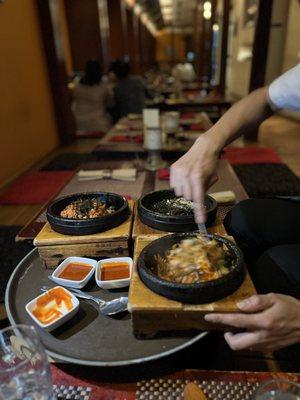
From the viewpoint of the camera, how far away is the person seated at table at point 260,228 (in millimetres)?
929

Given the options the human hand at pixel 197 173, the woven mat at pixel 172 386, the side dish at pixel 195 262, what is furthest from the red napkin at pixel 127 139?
the woven mat at pixel 172 386

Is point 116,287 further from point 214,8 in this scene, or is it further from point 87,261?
point 214,8

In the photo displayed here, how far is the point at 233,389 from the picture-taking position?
3.24 feet

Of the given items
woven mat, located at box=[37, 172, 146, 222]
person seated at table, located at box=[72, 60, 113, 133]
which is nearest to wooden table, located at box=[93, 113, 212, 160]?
woven mat, located at box=[37, 172, 146, 222]

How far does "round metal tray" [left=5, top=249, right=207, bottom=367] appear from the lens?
97 centimetres

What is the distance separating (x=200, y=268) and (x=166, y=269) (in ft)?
0.38

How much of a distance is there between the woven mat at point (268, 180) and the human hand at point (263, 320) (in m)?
2.69

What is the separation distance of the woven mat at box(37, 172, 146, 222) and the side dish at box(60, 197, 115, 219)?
53 centimetres

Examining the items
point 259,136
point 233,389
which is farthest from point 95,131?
point 233,389

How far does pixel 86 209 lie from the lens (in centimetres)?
149

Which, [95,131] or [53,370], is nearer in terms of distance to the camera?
[53,370]

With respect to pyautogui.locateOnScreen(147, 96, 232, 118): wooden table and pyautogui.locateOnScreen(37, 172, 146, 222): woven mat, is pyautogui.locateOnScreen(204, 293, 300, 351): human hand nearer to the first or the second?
pyautogui.locateOnScreen(37, 172, 146, 222): woven mat

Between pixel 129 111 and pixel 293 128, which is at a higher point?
pixel 129 111

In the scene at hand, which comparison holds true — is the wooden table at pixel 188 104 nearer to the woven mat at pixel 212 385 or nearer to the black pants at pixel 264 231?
the black pants at pixel 264 231
